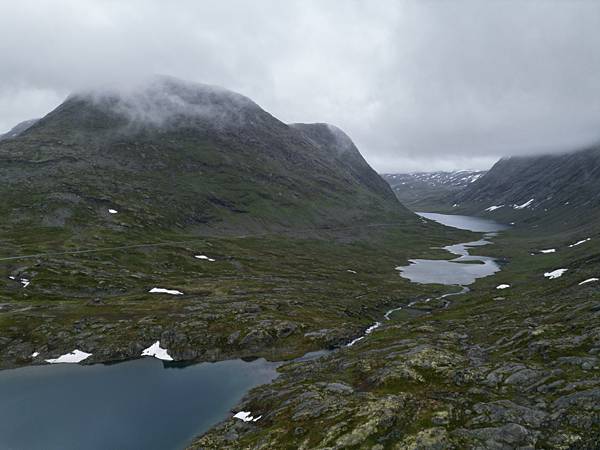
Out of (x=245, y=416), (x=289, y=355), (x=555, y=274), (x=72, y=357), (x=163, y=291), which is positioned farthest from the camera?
(x=555, y=274)

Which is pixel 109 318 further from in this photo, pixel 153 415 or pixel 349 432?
pixel 349 432

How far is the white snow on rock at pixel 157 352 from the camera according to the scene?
8350 cm

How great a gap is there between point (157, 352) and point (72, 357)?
1566 cm

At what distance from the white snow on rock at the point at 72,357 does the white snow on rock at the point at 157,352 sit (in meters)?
10.7

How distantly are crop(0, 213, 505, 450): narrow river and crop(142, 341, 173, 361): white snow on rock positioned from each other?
1.81 meters

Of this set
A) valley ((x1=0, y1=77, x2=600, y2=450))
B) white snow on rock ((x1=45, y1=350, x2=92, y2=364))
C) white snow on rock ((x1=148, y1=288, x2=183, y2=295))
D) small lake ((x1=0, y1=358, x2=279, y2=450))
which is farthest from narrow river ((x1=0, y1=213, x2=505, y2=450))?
white snow on rock ((x1=148, y1=288, x2=183, y2=295))

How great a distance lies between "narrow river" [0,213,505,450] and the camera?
177ft

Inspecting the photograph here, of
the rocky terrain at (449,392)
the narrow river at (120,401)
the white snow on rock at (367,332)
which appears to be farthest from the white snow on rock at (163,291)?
the rocky terrain at (449,392)

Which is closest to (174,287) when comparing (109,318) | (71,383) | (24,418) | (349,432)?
(109,318)

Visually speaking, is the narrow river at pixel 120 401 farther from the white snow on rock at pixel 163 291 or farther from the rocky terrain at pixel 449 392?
the white snow on rock at pixel 163 291

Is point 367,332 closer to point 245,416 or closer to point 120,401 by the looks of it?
point 245,416

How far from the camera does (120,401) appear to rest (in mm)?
65000

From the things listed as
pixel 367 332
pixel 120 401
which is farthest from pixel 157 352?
pixel 367 332

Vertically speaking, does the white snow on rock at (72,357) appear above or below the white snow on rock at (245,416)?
above
